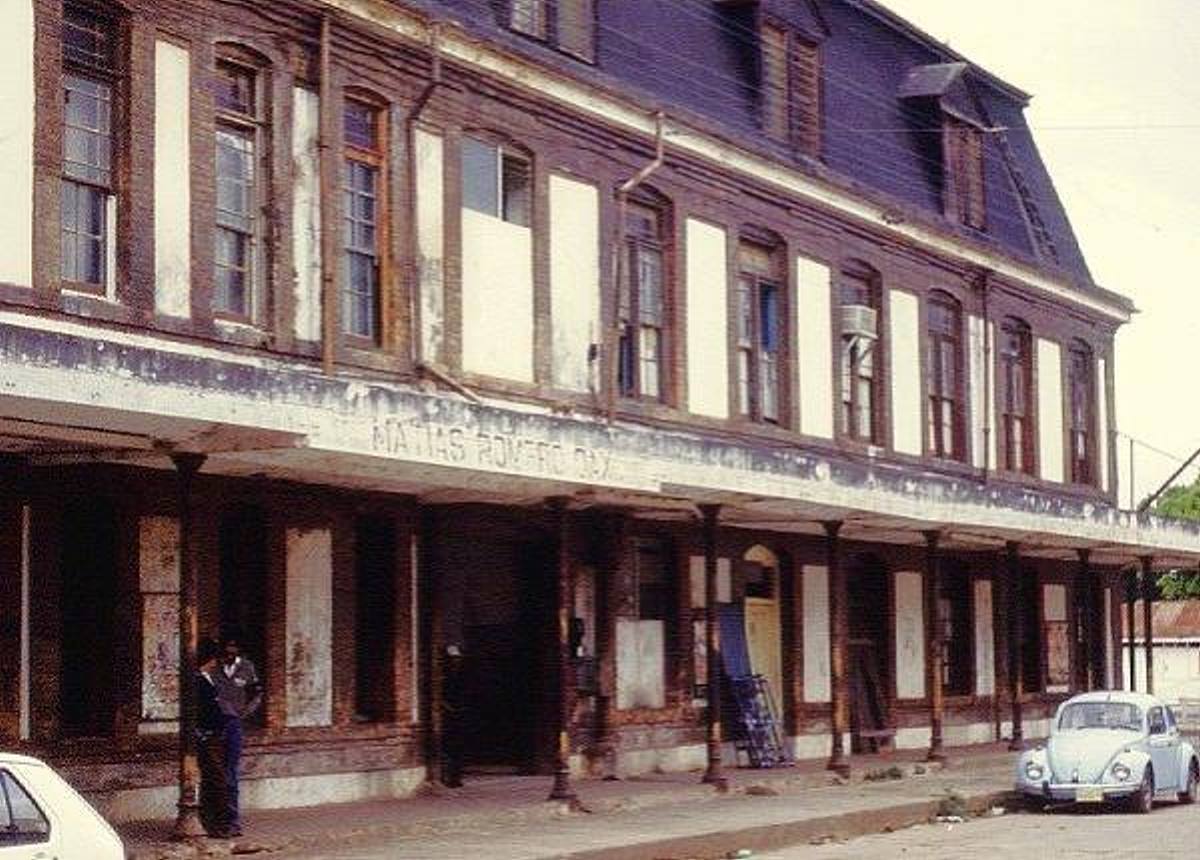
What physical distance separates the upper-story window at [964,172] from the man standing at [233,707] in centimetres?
2038

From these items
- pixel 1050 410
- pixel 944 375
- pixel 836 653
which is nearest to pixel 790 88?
pixel 944 375

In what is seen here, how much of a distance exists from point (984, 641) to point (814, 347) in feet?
27.6

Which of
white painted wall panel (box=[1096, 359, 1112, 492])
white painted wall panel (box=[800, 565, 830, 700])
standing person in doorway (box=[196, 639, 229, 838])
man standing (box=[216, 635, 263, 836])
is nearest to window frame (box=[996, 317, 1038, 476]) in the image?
white painted wall panel (box=[1096, 359, 1112, 492])

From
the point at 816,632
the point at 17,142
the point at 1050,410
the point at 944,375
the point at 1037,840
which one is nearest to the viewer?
the point at 17,142

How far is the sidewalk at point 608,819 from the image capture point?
20859mm

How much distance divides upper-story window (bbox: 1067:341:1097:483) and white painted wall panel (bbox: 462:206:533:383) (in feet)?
60.3

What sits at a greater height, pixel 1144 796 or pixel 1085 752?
pixel 1085 752

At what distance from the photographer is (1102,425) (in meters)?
44.9

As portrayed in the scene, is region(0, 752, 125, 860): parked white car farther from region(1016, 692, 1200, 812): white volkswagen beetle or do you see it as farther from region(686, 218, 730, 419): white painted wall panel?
region(686, 218, 730, 419): white painted wall panel

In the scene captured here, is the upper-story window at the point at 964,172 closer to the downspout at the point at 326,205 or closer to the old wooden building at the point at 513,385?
the old wooden building at the point at 513,385

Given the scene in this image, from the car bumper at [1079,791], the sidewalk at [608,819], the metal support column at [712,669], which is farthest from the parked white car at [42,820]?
the car bumper at [1079,791]

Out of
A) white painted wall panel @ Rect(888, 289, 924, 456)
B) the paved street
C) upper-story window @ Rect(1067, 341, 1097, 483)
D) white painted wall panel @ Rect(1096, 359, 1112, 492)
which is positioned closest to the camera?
the paved street

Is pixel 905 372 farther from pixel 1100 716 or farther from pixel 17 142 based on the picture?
pixel 17 142

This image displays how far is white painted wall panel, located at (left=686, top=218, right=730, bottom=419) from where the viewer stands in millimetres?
31469
